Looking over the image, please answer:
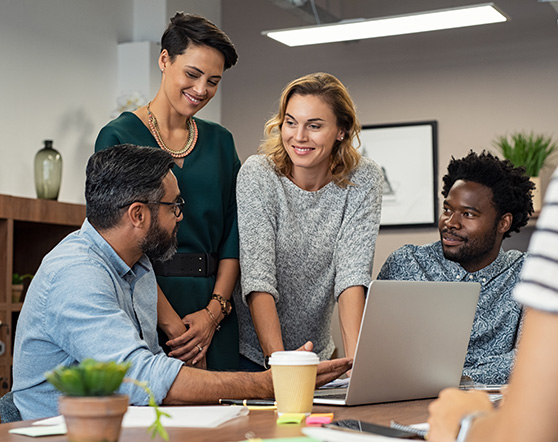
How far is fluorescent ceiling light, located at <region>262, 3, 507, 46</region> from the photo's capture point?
13.1 feet

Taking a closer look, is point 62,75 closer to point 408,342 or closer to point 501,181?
point 501,181

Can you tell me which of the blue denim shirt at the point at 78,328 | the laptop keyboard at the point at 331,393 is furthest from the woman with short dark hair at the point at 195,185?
A: the laptop keyboard at the point at 331,393

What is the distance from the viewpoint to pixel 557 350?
0.71m

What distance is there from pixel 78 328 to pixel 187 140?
2.96ft

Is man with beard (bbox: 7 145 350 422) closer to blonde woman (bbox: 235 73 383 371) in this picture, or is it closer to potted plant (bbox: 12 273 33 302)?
blonde woman (bbox: 235 73 383 371)

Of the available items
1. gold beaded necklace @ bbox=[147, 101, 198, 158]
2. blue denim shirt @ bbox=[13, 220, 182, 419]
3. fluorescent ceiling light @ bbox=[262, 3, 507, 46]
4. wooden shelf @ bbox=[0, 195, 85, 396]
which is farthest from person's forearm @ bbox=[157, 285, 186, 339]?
fluorescent ceiling light @ bbox=[262, 3, 507, 46]

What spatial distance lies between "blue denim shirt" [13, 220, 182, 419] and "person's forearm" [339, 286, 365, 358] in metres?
0.63

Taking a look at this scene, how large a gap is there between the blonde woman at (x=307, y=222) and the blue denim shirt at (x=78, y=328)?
0.53 metres

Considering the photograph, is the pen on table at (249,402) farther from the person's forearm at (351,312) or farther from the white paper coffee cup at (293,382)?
the person's forearm at (351,312)

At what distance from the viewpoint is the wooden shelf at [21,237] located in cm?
376

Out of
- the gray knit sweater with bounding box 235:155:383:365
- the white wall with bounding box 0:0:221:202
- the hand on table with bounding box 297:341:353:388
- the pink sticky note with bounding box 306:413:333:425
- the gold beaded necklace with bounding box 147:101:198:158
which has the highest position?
the white wall with bounding box 0:0:221:202

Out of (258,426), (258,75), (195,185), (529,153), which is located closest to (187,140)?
(195,185)

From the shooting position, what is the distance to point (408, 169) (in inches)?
206

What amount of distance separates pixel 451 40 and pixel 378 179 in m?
3.10
